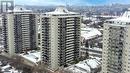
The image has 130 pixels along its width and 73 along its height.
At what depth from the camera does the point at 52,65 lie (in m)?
21.2

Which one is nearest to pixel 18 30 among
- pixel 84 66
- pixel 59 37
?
pixel 59 37

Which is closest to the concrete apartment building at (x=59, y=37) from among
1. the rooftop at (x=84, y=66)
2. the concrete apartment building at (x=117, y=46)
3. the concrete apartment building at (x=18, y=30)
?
the rooftop at (x=84, y=66)

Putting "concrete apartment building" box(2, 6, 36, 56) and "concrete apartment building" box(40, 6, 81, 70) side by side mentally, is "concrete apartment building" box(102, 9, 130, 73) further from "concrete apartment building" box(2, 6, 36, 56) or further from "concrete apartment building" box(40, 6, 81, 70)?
"concrete apartment building" box(2, 6, 36, 56)

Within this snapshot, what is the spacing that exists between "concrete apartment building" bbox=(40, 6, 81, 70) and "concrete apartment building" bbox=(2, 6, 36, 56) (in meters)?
5.50

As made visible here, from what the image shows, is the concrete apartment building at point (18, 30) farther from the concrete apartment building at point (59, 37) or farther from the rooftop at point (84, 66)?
the rooftop at point (84, 66)

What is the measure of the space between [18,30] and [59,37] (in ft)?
23.3

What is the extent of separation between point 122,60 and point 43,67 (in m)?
7.92

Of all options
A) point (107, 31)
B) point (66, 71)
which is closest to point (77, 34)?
point (66, 71)

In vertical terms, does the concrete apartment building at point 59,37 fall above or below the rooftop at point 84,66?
above

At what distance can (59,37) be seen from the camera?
68.5 feet

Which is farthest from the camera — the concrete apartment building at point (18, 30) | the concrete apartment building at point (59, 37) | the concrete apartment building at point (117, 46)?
the concrete apartment building at point (18, 30)

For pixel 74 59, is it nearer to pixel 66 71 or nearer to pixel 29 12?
pixel 66 71

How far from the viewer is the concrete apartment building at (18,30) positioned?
86.1ft

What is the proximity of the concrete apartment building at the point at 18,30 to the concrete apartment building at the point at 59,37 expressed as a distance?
5504mm
